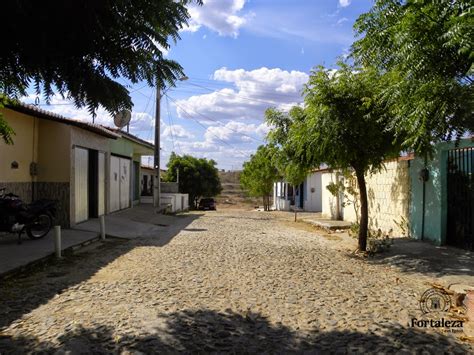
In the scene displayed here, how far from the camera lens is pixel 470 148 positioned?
9688mm

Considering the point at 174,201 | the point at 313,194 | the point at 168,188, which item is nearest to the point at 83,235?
the point at 174,201

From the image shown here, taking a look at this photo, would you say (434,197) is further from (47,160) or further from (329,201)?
(47,160)

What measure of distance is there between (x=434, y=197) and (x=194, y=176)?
35275 millimetres

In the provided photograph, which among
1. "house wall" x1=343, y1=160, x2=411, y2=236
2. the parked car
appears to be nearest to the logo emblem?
"house wall" x1=343, y1=160, x2=411, y2=236

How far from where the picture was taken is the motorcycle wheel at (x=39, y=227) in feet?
35.4

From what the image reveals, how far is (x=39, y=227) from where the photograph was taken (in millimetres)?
11008

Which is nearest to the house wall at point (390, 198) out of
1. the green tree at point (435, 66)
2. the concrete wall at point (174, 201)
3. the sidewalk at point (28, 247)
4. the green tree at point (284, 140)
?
the green tree at point (284, 140)

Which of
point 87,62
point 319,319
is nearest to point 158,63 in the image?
point 87,62

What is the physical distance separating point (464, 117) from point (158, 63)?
262cm

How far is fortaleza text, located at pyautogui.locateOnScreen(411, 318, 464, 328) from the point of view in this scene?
16.8ft

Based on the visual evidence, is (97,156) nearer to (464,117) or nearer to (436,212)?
(436,212)

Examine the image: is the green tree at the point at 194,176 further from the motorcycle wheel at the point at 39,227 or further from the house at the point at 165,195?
the motorcycle wheel at the point at 39,227

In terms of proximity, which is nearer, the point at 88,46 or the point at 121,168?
the point at 88,46

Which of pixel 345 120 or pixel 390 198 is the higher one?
pixel 345 120
